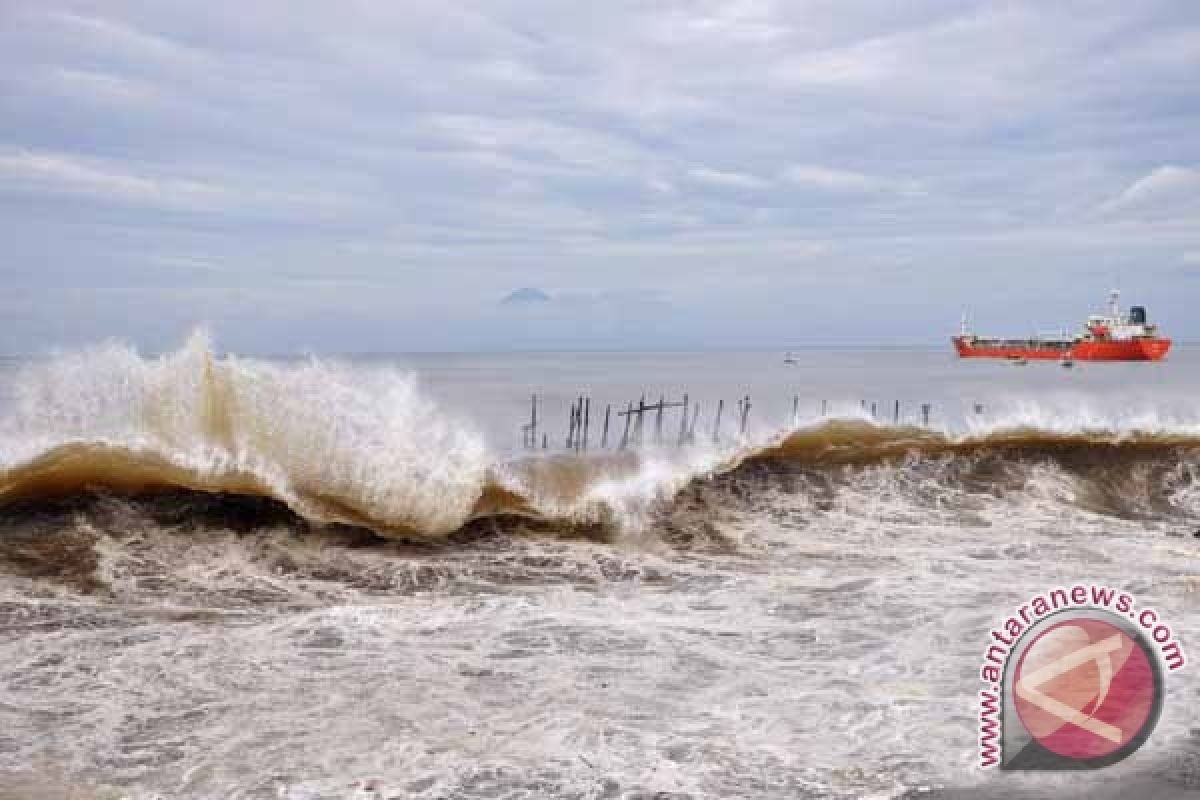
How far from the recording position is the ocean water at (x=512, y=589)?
18.9ft

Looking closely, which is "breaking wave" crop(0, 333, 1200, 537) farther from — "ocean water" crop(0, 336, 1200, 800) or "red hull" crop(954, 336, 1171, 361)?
"red hull" crop(954, 336, 1171, 361)

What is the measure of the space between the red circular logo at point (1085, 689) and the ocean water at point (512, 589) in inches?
9.8

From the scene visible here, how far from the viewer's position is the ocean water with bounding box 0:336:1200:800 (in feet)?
18.9

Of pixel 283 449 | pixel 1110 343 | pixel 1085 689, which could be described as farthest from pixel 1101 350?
pixel 1085 689

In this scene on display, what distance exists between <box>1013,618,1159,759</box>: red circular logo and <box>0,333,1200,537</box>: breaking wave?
6709mm

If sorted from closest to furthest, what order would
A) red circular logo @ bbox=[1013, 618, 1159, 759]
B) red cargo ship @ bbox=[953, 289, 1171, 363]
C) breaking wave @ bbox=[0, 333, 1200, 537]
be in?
red circular logo @ bbox=[1013, 618, 1159, 759]
breaking wave @ bbox=[0, 333, 1200, 537]
red cargo ship @ bbox=[953, 289, 1171, 363]

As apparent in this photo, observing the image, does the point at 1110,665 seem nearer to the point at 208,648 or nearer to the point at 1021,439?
the point at 208,648

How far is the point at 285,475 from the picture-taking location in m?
12.8

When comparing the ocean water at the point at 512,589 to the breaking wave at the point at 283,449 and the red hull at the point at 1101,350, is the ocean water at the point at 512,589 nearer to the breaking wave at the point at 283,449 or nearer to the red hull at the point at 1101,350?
the breaking wave at the point at 283,449

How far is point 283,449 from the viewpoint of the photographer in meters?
13.2

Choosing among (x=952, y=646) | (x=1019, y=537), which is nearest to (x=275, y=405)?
(x=952, y=646)

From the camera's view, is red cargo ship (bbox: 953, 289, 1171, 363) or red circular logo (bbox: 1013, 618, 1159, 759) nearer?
red circular logo (bbox: 1013, 618, 1159, 759)

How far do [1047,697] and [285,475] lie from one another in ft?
31.6

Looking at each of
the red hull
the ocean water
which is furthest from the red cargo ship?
the ocean water
